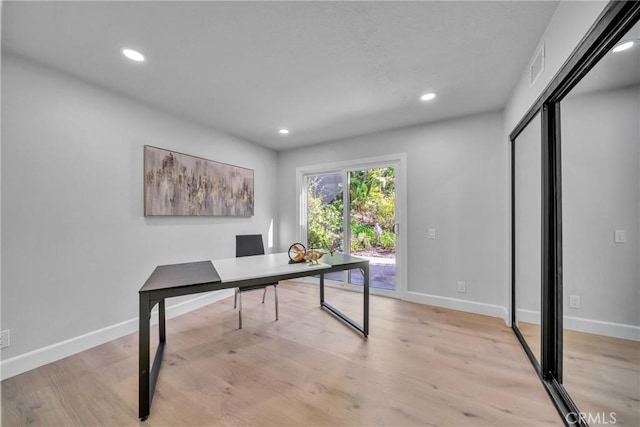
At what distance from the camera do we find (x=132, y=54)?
183 cm

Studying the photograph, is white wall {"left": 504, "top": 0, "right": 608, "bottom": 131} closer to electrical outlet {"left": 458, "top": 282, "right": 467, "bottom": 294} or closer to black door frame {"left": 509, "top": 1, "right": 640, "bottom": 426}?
black door frame {"left": 509, "top": 1, "right": 640, "bottom": 426}

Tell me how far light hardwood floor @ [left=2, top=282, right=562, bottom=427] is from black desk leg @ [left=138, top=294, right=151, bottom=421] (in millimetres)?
81

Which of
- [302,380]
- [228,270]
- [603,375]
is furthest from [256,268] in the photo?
[603,375]

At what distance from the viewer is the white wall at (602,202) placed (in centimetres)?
114

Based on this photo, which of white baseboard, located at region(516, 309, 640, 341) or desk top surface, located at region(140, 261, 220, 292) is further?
desk top surface, located at region(140, 261, 220, 292)

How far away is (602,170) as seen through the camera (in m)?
1.30

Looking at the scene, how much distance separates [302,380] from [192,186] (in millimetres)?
2452

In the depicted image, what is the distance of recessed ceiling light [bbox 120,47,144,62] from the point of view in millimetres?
1785

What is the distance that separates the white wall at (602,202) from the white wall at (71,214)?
11.5ft

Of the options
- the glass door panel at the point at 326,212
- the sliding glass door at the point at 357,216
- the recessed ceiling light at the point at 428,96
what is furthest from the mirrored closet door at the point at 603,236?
the glass door panel at the point at 326,212

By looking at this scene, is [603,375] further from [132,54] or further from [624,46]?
[132,54]

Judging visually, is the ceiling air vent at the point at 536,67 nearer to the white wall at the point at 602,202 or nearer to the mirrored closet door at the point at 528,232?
the mirrored closet door at the point at 528,232

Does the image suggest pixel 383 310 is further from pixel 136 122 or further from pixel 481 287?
pixel 136 122

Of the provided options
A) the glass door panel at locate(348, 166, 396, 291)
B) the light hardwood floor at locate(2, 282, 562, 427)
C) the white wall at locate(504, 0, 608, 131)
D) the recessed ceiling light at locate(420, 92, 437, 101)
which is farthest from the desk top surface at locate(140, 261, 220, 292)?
the recessed ceiling light at locate(420, 92, 437, 101)
